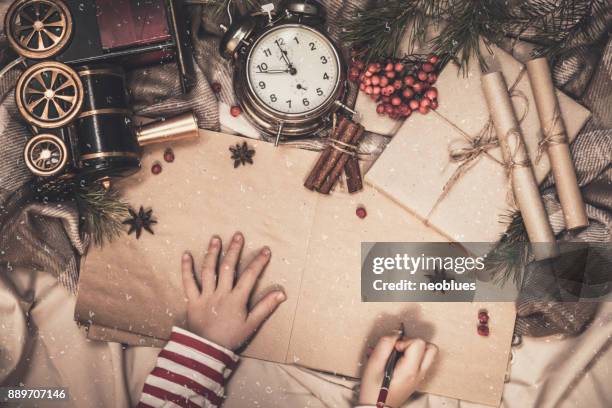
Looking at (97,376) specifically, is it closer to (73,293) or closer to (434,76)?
(73,293)

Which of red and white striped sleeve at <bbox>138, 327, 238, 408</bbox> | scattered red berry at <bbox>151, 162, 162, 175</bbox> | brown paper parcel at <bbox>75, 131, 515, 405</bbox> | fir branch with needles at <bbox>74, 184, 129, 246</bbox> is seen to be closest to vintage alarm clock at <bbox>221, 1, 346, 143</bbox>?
brown paper parcel at <bbox>75, 131, 515, 405</bbox>

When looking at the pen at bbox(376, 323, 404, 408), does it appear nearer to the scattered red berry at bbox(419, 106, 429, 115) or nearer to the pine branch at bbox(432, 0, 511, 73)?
the scattered red berry at bbox(419, 106, 429, 115)

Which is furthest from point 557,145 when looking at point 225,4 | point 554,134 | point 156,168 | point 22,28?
point 22,28

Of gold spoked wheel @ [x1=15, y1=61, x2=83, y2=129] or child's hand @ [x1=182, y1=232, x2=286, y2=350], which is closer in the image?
gold spoked wheel @ [x1=15, y1=61, x2=83, y2=129]

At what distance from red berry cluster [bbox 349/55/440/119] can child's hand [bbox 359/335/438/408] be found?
1.48 feet

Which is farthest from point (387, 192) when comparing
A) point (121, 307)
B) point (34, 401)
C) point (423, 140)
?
point (34, 401)

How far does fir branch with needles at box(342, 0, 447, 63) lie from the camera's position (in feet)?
3.52

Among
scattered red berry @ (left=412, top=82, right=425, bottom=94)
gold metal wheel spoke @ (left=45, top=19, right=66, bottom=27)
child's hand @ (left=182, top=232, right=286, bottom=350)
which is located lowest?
child's hand @ (left=182, top=232, right=286, bottom=350)

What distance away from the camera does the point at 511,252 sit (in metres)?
1.10

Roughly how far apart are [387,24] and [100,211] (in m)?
0.66

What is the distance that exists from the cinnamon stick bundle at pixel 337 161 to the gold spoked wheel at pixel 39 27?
1.68 feet

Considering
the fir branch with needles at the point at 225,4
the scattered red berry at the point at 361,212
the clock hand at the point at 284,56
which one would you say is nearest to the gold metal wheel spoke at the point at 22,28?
the fir branch with needles at the point at 225,4

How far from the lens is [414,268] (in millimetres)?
1163

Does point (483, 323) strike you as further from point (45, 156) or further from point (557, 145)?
point (45, 156)
